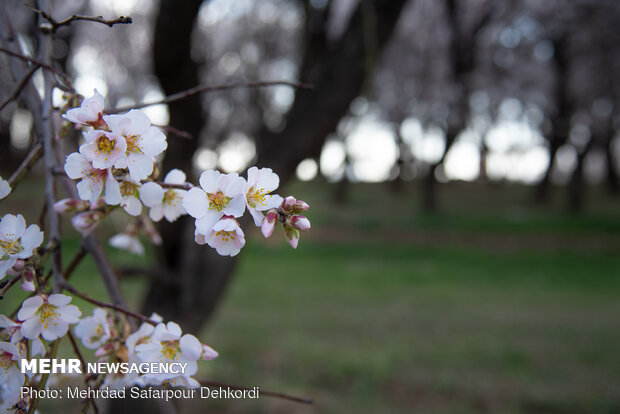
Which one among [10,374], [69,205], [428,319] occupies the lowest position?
[428,319]

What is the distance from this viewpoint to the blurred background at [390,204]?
252 centimetres

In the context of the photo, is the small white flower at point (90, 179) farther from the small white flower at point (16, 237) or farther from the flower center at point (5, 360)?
the flower center at point (5, 360)

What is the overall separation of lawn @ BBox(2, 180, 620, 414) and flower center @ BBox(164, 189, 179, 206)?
3056 millimetres

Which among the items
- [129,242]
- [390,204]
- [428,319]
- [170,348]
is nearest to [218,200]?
[170,348]

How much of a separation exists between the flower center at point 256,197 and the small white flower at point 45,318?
0.29 metres

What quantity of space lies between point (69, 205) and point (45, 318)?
206 mm

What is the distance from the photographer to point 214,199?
684 mm

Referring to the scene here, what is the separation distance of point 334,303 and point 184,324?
17.2 ft

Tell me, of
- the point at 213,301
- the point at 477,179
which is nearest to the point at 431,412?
the point at 213,301

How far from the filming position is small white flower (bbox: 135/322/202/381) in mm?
750

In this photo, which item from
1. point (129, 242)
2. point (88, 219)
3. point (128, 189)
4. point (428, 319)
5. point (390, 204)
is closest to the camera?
point (128, 189)

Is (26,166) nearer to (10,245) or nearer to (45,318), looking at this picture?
(10,245)

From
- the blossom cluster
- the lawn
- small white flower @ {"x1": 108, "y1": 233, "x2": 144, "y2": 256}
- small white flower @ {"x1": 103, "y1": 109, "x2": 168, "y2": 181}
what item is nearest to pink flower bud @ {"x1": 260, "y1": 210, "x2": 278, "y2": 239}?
the blossom cluster

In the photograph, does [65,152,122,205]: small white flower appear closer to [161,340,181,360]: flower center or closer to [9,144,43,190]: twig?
[9,144,43,190]: twig
